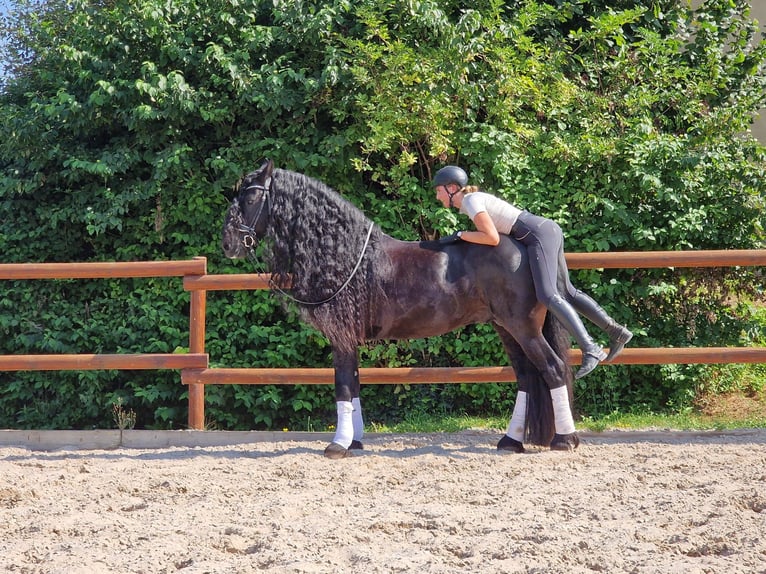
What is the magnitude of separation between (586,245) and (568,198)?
448mm

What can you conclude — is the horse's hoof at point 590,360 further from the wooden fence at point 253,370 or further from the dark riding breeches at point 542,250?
the wooden fence at point 253,370

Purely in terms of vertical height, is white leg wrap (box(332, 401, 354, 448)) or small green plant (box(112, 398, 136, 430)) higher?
white leg wrap (box(332, 401, 354, 448))

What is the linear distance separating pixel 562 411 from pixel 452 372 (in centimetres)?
114

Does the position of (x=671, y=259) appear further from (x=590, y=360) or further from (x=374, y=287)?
(x=374, y=287)

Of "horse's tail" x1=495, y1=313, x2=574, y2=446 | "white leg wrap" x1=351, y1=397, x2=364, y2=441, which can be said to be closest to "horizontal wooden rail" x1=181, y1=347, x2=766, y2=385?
"horse's tail" x1=495, y1=313, x2=574, y2=446

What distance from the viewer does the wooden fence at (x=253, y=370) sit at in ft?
Result: 20.3

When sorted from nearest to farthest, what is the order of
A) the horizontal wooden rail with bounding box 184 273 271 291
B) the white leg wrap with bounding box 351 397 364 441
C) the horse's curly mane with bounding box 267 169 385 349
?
the horse's curly mane with bounding box 267 169 385 349, the white leg wrap with bounding box 351 397 364 441, the horizontal wooden rail with bounding box 184 273 271 291

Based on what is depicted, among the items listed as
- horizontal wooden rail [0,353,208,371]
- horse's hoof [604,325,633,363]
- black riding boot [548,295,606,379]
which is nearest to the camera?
black riding boot [548,295,606,379]

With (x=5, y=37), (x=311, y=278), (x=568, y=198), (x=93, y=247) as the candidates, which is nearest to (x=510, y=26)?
(x=568, y=198)

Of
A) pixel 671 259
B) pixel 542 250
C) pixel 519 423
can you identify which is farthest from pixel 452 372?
pixel 671 259

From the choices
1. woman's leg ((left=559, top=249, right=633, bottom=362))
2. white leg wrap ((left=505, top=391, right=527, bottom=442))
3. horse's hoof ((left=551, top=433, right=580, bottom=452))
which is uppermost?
woman's leg ((left=559, top=249, right=633, bottom=362))

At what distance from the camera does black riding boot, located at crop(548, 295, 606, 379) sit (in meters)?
5.17

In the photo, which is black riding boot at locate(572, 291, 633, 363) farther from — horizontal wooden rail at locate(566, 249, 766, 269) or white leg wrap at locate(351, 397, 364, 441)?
white leg wrap at locate(351, 397, 364, 441)

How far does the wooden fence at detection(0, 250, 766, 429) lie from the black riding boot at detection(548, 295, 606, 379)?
0.91 metres
